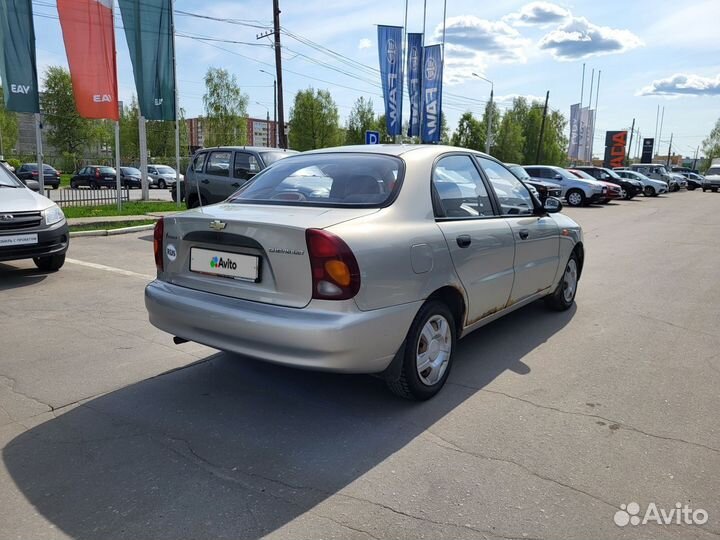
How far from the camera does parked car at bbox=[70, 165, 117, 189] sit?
107 feet

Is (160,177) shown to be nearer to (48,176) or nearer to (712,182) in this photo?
(48,176)

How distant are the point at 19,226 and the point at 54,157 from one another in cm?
6135

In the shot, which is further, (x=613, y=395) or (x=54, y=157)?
(x=54, y=157)

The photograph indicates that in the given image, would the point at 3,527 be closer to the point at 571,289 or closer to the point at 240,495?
the point at 240,495

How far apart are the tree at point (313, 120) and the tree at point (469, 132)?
50.9 feet

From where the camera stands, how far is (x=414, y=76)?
2711 cm

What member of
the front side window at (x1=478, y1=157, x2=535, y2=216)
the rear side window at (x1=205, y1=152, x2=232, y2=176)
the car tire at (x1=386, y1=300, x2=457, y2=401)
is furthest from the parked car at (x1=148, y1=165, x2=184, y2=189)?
the car tire at (x1=386, y1=300, x2=457, y2=401)

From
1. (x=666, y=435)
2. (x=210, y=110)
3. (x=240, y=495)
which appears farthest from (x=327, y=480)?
(x=210, y=110)

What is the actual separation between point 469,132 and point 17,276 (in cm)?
6294

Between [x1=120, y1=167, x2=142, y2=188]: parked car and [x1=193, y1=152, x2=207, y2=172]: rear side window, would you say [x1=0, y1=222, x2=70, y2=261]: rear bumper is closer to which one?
[x1=193, y1=152, x2=207, y2=172]: rear side window

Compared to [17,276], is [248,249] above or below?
above

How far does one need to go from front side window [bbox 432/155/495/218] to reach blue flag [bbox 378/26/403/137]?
21091 millimetres

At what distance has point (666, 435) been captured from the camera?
3.29m

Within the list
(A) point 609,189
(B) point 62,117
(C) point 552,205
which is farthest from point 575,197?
(B) point 62,117
